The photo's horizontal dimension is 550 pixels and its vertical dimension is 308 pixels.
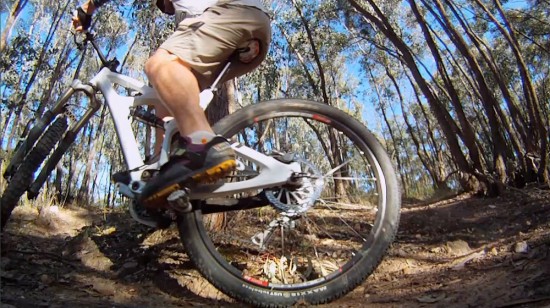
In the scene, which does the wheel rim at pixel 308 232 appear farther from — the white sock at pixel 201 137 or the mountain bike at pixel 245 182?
the white sock at pixel 201 137

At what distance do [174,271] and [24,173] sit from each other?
94cm

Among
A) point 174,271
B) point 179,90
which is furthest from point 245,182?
point 174,271

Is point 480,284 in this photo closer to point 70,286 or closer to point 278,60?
point 70,286

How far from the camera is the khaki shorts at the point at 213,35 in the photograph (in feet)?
6.68

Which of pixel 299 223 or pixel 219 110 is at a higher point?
pixel 219 110

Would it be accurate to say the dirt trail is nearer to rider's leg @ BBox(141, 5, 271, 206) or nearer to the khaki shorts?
rider's leg @ BBox(141, 5, 271, 206)

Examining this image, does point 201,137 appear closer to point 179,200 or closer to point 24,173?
point 179,200

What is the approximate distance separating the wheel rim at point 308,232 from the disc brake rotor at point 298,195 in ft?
0.04

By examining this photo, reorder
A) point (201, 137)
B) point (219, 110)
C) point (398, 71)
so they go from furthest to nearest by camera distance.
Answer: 1. point (398, 71)
2. point (219, 110)
3. point (201, 137)

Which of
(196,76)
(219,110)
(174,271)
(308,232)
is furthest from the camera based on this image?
(219,110)

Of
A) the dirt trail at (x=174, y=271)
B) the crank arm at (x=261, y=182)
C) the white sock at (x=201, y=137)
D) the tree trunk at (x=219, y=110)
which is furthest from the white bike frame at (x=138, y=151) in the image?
the tree trunk at (x=219, y=110)

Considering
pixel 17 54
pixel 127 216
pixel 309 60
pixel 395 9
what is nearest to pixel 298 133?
pixel 309 60

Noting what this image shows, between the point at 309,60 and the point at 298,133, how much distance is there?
33.5 ft

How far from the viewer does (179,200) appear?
6.11 feet
